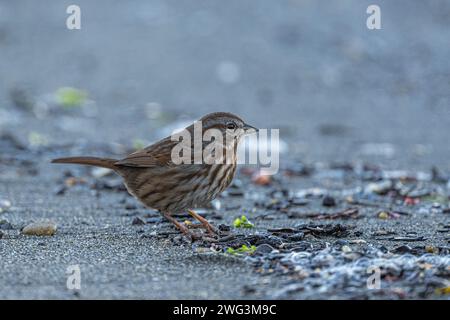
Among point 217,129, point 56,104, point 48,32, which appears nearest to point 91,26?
point 48,32

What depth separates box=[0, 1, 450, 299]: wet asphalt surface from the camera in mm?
4965

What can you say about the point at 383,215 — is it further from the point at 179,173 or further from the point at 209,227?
the point at 179,173

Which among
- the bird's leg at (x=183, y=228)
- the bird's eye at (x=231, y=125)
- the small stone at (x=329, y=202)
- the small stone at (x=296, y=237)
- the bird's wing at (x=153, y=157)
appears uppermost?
the bird's eye at (x=231, y=125)

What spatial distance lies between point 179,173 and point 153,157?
13.9 inches

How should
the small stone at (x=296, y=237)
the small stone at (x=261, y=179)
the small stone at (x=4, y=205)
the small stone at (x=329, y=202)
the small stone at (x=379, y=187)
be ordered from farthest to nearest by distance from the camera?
the small stone at (x=261, y=179), the small stone at (x=379, y=187), the small stone at (x=329, y=202), the small stone at (x=4, y=205), the small stone at (x=296, y=237)

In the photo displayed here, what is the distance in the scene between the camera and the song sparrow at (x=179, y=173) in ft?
21.4

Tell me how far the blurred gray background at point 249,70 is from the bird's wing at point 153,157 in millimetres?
4102

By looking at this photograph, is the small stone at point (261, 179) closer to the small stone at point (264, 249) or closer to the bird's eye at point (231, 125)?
the bird's eye at point (231, 125)

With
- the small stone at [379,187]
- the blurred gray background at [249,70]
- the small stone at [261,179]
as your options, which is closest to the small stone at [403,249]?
the small stone at [379,187]

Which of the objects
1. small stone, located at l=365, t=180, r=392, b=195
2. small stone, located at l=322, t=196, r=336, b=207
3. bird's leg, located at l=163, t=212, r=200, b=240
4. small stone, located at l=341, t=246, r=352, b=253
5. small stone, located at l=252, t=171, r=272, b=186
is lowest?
small stone, located at l=341, t=246, r=352, b=253

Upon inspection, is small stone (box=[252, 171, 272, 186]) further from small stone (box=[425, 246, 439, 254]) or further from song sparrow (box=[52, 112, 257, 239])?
small stone (box=[425, 246, 439, 254])

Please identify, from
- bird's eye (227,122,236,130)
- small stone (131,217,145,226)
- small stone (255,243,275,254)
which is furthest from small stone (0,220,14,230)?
small stone (255,243,275,254)
